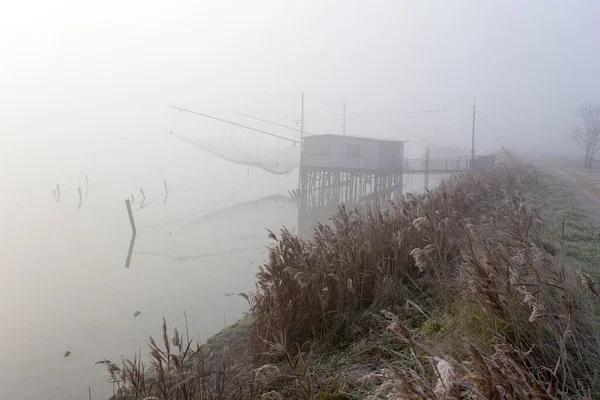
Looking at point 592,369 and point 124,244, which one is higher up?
point 592,369

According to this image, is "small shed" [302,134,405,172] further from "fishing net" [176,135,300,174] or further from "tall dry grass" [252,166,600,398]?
"tall dry grass" [252,166,600,398]

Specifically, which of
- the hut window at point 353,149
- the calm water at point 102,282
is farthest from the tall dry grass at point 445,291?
the hut window at point 353,149

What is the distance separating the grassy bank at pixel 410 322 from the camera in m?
1.71

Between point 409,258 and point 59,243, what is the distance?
1765cm

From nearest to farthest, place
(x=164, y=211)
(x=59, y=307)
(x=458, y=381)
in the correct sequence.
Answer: (x=458, y=381) < (x=59, y=307) < (x=164, y=211)

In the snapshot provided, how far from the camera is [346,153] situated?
2953 cm

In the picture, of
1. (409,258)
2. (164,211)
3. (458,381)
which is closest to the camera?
(458,381)

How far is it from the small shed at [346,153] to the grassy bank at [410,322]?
74.2 ft

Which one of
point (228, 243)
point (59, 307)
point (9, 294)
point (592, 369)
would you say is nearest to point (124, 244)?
point (228, 243)

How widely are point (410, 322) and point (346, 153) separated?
2621 cm

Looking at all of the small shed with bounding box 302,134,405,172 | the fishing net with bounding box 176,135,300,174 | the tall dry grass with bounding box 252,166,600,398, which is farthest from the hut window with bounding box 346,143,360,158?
the tall dry grass with bounding box 252,166,600,398

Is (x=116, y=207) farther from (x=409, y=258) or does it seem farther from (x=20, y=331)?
(x=409, y=258)

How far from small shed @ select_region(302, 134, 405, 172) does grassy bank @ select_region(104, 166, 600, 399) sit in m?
22.6

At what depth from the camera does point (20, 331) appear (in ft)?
29.0
